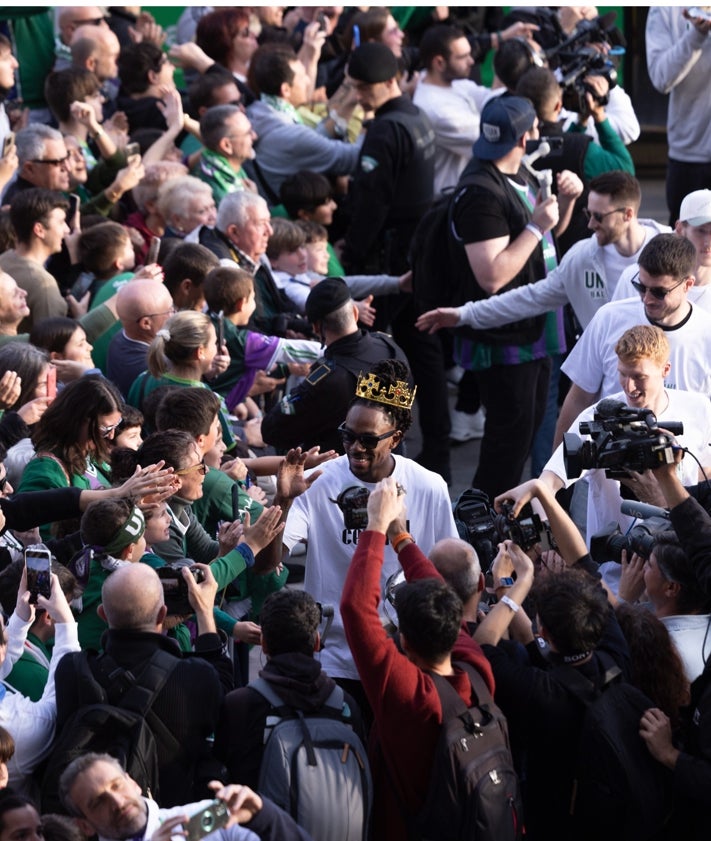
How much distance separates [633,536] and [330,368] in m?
1.66

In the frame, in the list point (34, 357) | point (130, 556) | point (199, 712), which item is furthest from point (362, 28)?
point (199, 712)

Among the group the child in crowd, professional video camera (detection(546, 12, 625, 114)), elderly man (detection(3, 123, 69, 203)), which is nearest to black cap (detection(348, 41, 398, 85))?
professional video camera (detection(546, 12, 625, 114))

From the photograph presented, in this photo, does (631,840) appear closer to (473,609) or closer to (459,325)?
(473,609)

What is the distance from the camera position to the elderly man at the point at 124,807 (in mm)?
3676

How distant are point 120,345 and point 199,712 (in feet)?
9.91

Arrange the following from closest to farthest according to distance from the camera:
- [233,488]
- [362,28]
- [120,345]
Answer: [233,488] → [120,345] → [362,28]

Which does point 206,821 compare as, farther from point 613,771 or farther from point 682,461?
point 682,461

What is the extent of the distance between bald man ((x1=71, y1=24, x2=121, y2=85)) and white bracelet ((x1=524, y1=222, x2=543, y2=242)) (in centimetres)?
377

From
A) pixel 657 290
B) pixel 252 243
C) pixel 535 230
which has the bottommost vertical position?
pixel 252 243

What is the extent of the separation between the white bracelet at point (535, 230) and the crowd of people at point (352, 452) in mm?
26

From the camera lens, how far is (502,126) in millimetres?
7355

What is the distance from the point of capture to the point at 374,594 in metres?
4.23

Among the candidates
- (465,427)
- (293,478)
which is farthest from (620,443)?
(465,427)

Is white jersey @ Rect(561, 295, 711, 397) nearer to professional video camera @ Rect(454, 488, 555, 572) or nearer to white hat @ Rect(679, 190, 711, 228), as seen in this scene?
white hat @ Rect(679, 190, 711, 228)
